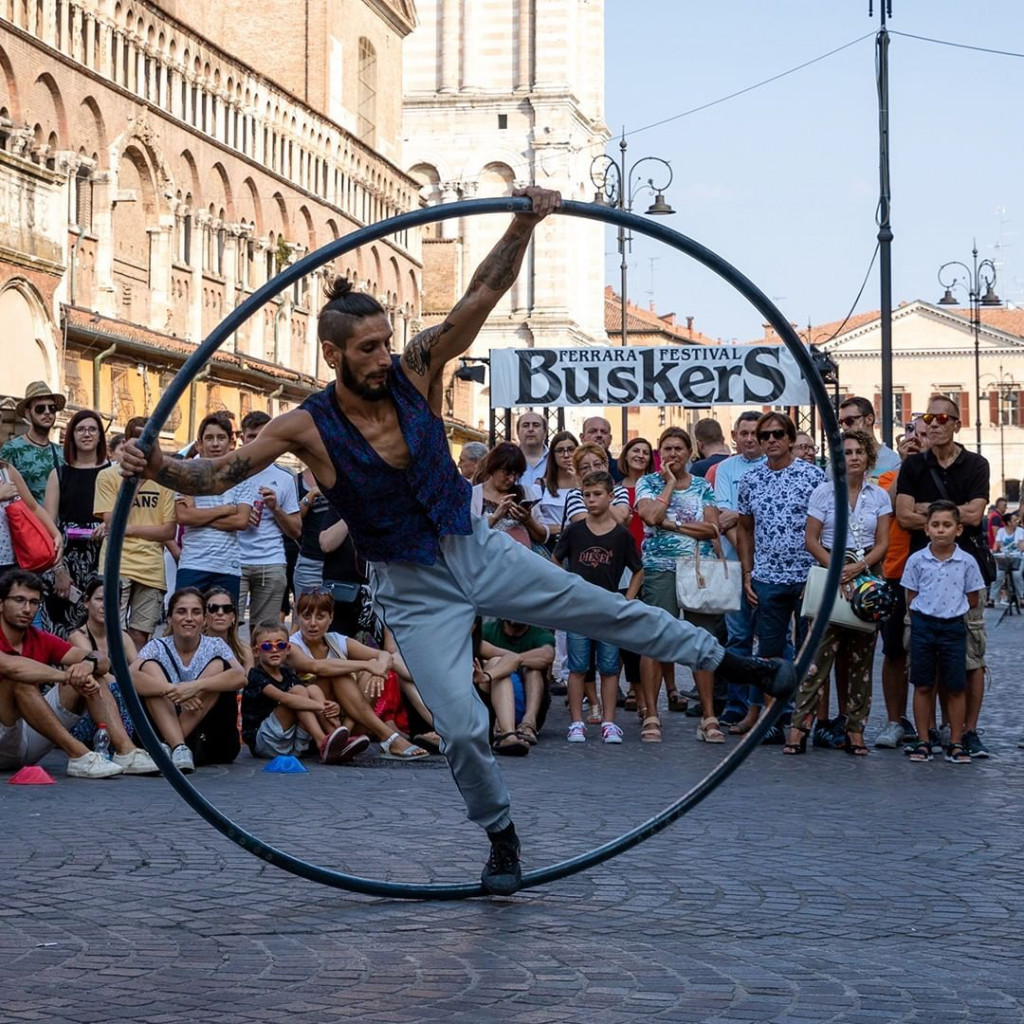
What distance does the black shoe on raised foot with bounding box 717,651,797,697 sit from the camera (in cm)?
790

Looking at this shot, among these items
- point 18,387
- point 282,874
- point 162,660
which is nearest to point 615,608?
point 282,874

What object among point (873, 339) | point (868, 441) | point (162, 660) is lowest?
point (162, 660)

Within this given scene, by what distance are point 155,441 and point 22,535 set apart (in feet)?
18.9

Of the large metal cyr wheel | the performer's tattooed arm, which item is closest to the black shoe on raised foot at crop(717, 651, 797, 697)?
the large metal cyr wheel

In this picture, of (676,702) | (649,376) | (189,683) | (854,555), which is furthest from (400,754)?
(649,376)

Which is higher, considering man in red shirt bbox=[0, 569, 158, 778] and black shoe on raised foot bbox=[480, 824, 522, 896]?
man in red shirt bbox=[0, 569, 158, 778]

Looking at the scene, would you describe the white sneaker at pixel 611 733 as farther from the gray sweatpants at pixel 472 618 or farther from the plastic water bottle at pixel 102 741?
the gray sweatpants at pixel 472 618

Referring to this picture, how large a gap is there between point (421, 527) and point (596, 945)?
173 centimetres

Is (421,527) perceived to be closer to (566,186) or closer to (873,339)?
(566,186)

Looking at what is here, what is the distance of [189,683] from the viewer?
39.0ft

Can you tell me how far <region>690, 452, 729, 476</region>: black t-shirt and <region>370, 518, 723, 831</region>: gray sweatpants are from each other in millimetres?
9126

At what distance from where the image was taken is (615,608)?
7539mm

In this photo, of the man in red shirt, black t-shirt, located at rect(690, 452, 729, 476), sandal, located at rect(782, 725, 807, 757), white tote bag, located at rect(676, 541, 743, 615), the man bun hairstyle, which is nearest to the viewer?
the man bun hairstyle

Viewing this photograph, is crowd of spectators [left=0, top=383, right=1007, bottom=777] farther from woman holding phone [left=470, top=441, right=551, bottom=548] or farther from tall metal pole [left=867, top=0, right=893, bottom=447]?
tall metal pole [left=867, top=0, right=893, bottom=447]
